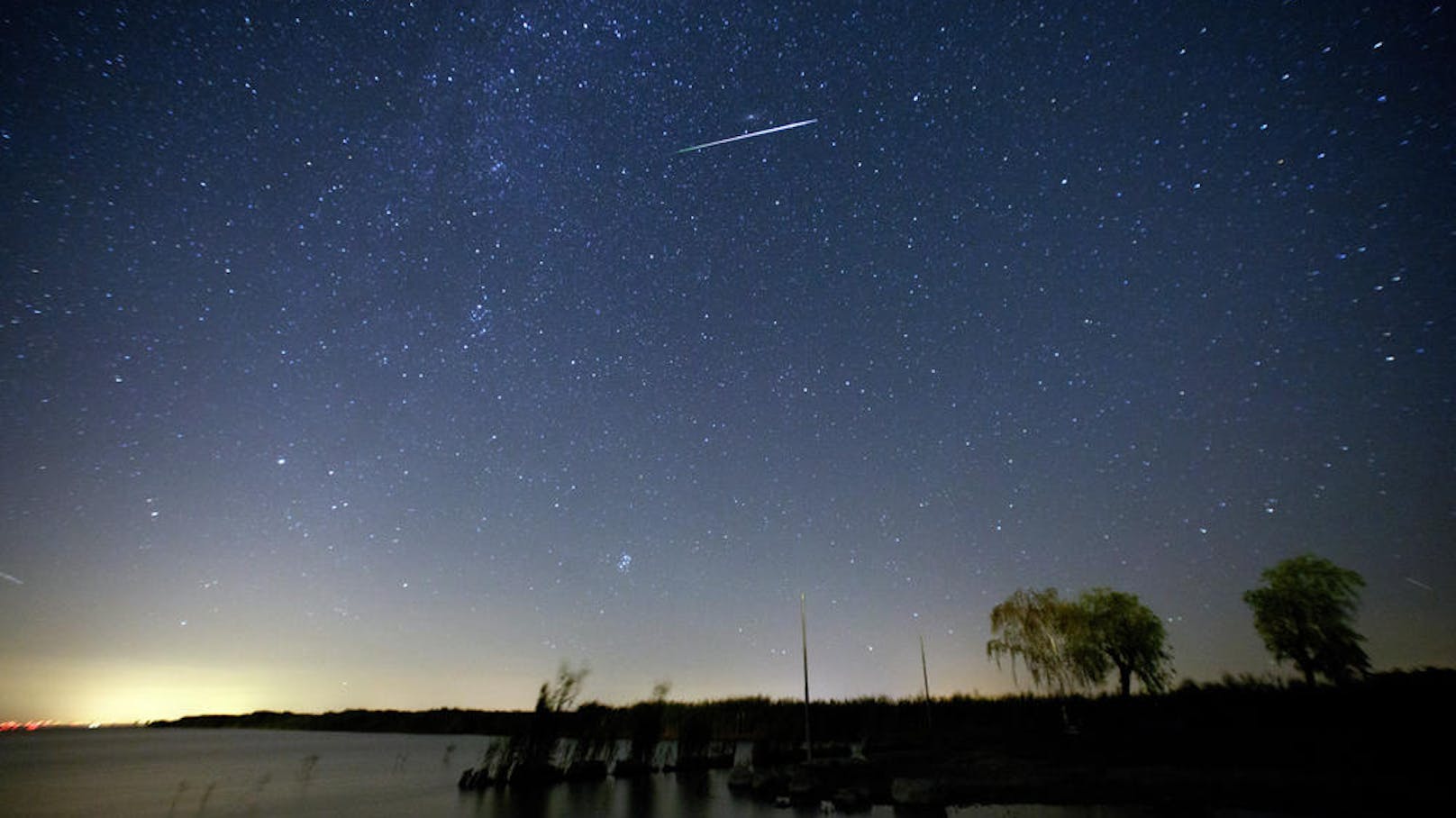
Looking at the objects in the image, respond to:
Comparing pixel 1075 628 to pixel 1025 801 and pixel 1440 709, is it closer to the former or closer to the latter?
pixel 1440 709

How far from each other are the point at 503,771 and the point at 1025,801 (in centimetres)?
2236

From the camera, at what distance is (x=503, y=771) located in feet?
96.1

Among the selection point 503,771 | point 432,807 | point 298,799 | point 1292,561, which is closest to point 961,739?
point 1292,561

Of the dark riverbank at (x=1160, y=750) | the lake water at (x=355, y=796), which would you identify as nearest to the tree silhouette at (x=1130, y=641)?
the dark riverbank at (x=1160, y=750)

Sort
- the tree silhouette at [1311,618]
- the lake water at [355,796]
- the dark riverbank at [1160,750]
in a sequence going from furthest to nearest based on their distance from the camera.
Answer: the tree silhouette at [1311,618]
the lake water at [355,796]
the dark riverbank at [1160,750]

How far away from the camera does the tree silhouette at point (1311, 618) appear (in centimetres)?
3356

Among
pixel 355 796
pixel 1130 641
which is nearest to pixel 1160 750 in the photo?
pixel 1130 641

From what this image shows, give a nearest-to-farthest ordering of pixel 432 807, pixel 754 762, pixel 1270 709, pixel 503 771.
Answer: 1. pixel 432 807
2. pixel 1270 709
3. pixel 503 771
4. pixel 754 762

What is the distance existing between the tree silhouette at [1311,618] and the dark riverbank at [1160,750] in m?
2.38

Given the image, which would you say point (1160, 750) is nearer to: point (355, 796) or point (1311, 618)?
point (1311, 618)

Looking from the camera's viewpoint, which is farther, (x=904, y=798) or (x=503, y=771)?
(x=503, y=771)

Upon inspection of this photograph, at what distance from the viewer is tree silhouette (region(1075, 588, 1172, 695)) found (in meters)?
37.2

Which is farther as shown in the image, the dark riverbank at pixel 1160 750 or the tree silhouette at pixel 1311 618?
the tree silhouette at pixel 1311 618

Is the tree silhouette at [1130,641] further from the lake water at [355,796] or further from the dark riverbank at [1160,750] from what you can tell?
the lake water at [355,796]
